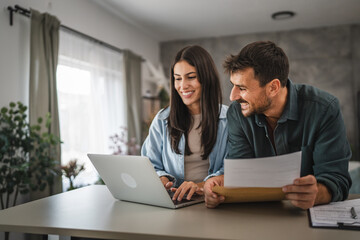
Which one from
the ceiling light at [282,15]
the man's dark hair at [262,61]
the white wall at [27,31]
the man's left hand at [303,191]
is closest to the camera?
the man's left hand at [303,191]

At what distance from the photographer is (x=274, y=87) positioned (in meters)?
1.39

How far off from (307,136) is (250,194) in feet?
1.24

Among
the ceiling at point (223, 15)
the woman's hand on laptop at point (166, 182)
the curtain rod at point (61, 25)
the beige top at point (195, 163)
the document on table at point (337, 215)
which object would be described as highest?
the ceiling at point (223, 15)

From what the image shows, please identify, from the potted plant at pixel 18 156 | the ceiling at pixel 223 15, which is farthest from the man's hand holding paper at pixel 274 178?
the ceiling at pixel 223 15

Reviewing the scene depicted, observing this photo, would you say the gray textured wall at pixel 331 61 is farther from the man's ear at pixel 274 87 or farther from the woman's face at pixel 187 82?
the man's ear at pixel 274 87

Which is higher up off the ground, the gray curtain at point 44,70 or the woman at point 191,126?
the gray curtain at point 44,70

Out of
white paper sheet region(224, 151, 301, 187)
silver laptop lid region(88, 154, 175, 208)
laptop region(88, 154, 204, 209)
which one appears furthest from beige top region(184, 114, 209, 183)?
white paper sheet region(224, 151, 301, 187)

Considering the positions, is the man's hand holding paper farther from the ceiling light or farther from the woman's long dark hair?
the ceiling light

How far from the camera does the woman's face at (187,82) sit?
166cm

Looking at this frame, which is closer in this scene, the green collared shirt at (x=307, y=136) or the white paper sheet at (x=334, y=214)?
the white paper sheet at (x=334, y=214)

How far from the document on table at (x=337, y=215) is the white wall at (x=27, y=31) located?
2634 millimetres

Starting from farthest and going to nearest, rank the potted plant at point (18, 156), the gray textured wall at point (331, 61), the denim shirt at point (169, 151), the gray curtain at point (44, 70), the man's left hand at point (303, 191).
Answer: the gray textured wall at point (331, 61) < the gray curtain at point (44, 70) < the potted plant at point (18, 156) < the denim shirt at point (169, 151) < the man's left hand at point (303, 191)

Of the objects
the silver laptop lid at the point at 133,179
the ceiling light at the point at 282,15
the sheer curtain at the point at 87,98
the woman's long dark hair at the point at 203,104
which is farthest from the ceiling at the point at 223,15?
the silver laptop lid at the point at 133,179

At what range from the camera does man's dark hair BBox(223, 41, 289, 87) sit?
1.35 metres
